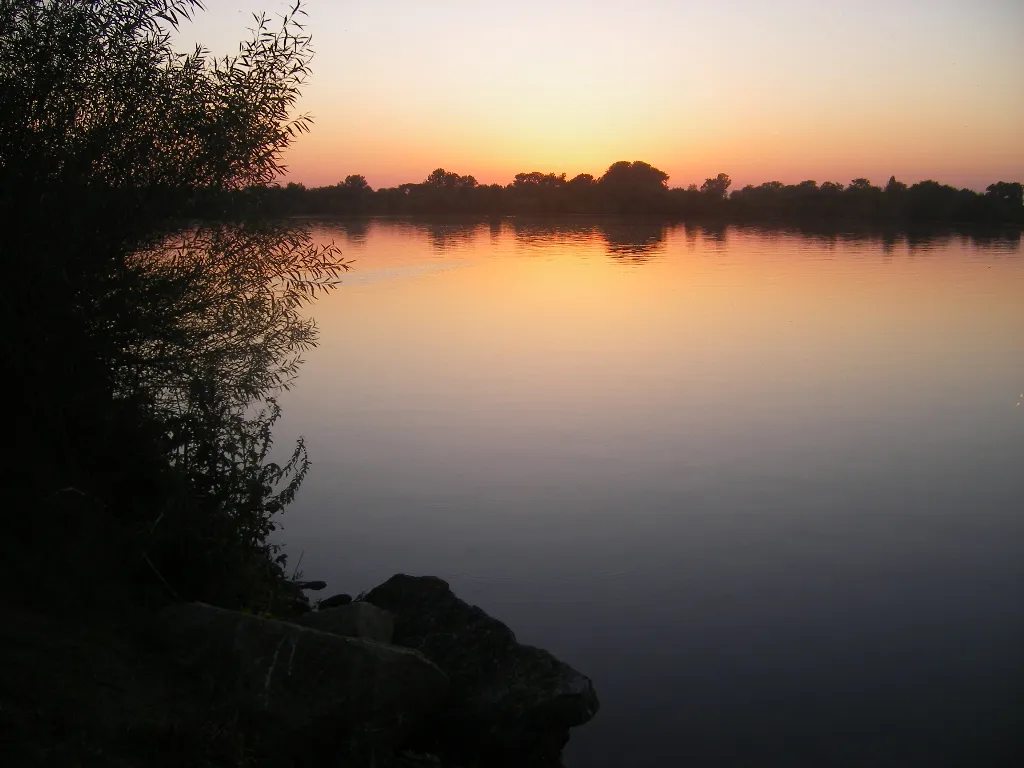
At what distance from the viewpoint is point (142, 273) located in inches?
284

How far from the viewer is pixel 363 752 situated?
A: 5.14m

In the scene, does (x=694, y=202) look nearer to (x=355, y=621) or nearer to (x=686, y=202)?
(x=686, y=202)

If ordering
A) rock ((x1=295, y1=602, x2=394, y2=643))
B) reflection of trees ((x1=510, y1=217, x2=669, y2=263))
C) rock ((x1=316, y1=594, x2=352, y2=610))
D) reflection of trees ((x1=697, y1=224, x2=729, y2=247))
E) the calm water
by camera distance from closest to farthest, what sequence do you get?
rock ((x1=295, y1=602, x2=394, y2=643))
the calm water
rock ((x1=316, y1=594, x2=352, y2=610))
reflection of trees ((x1=510, y1=217, x2=669, y2=263))
reflection of trees ((x1=697, y1=224, x2=729, y2=247))

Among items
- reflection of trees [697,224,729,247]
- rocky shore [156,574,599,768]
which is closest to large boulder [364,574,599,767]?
rocky shore [156,574,599,768]

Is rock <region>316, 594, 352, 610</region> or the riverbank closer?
the riverbank

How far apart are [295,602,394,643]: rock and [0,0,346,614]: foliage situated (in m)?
0.67

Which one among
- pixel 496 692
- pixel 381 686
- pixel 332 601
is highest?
pixel 381 686

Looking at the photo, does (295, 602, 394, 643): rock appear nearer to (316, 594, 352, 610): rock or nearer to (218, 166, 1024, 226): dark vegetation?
(316, 594, 352, 610): rock

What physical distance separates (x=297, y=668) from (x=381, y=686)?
502 millimetres

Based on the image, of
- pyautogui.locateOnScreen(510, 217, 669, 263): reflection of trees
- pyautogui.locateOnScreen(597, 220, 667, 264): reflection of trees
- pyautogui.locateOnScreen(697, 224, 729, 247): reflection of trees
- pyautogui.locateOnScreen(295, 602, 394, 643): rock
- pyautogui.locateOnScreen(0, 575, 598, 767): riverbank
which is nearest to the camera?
pyautogui.locateOnScreen(0, 575, 598, 767): riverbank

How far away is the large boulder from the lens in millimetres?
5685

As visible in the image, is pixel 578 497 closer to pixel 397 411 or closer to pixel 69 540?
pixel 397 411

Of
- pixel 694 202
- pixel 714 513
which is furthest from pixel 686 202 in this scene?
pixel 714 513

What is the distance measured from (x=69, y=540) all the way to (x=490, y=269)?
105 ft
